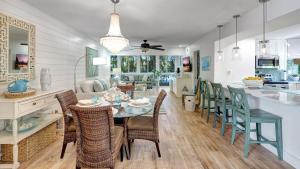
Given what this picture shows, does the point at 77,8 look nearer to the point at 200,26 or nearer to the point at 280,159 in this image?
the point at 200,26

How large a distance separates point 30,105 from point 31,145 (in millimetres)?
611

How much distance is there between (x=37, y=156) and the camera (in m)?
3.02

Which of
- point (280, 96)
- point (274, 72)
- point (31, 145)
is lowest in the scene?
point (31, 145)

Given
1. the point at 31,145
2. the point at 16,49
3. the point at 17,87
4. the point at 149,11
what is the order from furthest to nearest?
1. the point at 149,11
2. the point at 16,49
3. the point at 31,145
4. the point at 17,87

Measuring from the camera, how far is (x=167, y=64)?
12914 millimetres

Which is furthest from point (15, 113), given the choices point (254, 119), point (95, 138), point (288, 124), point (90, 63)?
point (90, 63)

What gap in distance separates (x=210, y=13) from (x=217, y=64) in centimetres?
212

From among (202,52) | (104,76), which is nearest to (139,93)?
(104,76)

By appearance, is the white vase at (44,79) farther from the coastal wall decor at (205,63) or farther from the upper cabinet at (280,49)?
the upper cabinet at (280,49)

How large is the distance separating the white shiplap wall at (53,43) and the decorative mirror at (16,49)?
5.9 inches

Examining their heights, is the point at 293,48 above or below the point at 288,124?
above

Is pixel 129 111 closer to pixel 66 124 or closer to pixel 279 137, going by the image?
pixel 66 124

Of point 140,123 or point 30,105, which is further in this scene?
point 140,123

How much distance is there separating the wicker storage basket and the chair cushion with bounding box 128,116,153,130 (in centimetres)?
143
